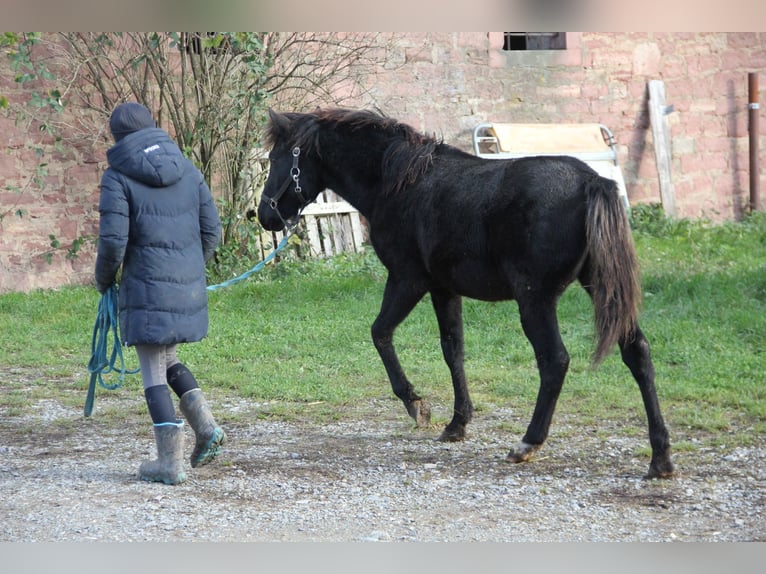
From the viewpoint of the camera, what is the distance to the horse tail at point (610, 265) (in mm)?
4695

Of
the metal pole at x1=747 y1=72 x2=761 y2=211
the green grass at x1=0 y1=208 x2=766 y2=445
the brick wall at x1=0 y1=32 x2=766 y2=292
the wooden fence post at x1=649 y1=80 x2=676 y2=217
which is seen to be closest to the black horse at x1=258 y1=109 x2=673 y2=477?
the green grass at x1=0 y1=208 x2=766 y2=445

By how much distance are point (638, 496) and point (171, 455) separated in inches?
90.0

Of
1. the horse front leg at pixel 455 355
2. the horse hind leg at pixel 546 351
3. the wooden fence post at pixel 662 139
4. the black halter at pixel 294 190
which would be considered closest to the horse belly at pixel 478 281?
the horse hind leg at pixel 546 351

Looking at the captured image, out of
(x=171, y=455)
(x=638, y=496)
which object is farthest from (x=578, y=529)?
(x=171, y=455)

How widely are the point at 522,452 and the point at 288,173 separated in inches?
84.0

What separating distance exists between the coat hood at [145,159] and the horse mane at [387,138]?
1126 mm

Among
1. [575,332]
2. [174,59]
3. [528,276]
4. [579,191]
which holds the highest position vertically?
[174,59]

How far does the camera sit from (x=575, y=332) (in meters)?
8.02

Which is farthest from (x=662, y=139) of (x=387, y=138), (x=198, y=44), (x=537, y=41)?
(x=387, y=138)

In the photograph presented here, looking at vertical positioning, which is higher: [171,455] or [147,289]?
[147,289]

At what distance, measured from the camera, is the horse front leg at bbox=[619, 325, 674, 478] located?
487 cm

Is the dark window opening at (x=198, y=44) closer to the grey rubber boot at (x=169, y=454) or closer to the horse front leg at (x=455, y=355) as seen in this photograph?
the horse front leg at (x=455, y=355)

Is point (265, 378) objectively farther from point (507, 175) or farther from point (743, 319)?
point (743, 319)

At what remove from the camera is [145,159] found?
473 centimetres
